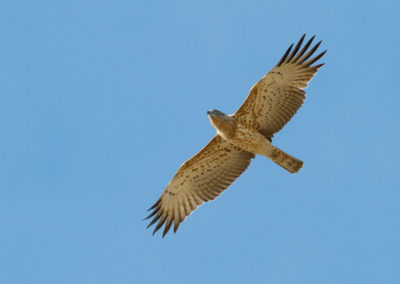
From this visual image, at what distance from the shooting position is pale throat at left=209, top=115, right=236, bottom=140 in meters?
16.3

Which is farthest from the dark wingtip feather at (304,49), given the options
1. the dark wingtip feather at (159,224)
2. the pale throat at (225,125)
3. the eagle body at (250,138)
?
the dark wingtip feather at (159,224)

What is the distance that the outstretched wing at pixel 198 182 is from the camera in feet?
56.4

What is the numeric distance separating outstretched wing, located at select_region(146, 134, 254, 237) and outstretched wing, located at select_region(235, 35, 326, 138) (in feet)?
3.61

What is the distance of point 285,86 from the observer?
1634 cm

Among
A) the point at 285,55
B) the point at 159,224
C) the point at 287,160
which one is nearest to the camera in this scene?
the point at 285,55

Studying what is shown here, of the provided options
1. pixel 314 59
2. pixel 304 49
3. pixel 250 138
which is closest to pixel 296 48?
pixel 304 49

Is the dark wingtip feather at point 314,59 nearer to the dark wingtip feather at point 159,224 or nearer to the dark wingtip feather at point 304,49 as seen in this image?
the dark wingtip feather at point 304,49

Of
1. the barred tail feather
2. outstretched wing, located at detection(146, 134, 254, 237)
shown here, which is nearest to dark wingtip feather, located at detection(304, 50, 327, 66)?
the barred tail feather

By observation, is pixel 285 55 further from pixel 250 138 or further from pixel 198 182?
pixel 198 182

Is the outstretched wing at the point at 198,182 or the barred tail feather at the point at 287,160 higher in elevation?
the outstretched wing at the point at 198,182

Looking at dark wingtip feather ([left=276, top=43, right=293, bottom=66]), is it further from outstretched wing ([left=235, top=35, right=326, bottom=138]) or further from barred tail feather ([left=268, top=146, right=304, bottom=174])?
barred tail feather ([left=268, top=146, right=304, bottom=174])

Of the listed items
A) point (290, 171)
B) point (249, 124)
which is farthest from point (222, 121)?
point (290, 171)

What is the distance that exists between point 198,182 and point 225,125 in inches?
67.2

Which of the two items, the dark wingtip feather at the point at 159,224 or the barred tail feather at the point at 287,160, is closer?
the barred tail feather at the point at 287,160
